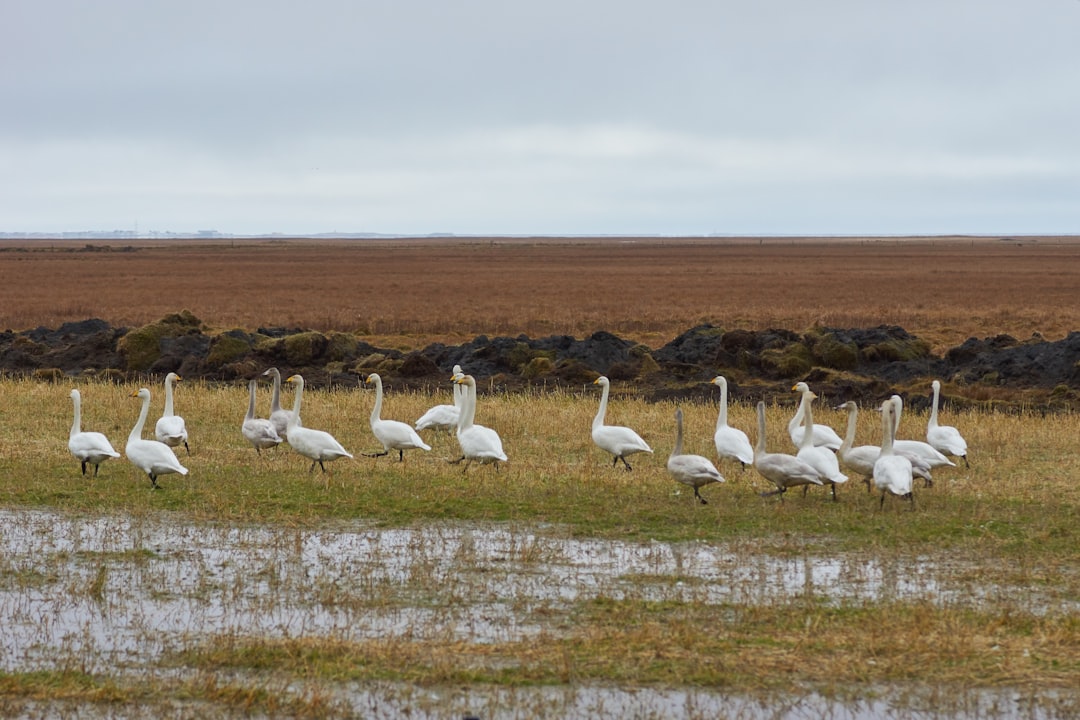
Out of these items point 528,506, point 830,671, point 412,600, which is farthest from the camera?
point 528,506

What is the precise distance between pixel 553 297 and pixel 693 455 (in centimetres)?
5415

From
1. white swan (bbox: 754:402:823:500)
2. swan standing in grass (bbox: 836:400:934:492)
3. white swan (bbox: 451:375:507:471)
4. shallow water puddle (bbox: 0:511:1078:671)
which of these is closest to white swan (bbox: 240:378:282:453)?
white swan (bbox: 451:375:507:471)

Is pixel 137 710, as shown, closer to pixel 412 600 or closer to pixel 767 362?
pixel 412 600

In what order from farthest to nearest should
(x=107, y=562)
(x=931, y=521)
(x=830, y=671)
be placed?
(x=931, y=521)
(x=107, y=562)
(x=830, y=671)

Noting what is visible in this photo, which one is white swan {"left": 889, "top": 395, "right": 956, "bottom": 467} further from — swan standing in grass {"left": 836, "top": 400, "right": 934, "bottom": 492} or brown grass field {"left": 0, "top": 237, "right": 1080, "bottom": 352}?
brown grass field {"left": 0, "top": 237, "right": 1080, "bottom": 352}

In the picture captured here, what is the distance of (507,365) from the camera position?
28594 millimetres

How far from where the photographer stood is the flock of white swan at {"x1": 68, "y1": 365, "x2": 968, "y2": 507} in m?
13.0

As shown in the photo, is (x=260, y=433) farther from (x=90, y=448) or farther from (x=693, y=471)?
(x=693, y=471)

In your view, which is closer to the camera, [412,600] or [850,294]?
[412,600]

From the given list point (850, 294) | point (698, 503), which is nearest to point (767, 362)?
point (698, 503)

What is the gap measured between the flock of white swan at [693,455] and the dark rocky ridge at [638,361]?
817 cm

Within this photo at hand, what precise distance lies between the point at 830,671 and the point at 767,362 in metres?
20.6

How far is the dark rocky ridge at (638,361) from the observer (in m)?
25.6

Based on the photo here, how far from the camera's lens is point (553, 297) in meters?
67.6
